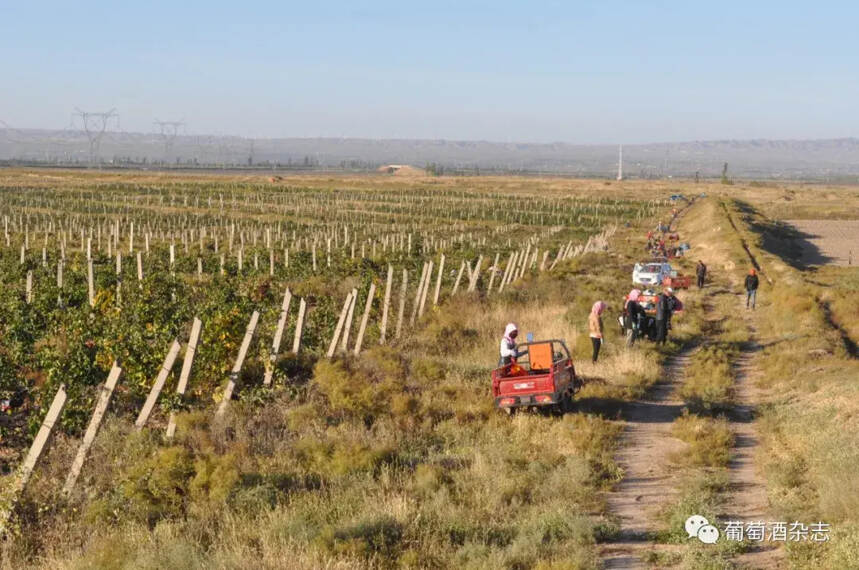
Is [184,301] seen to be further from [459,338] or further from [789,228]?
[789,228]

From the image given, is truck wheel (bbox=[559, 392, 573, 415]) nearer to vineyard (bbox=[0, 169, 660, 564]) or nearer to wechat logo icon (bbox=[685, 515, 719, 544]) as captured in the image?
vineyard (bbox=[0, 169, 660, 564])

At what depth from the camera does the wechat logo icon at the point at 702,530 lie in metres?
9.41

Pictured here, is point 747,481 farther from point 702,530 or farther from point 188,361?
point 188,361

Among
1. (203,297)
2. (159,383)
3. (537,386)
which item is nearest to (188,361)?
(159,383)

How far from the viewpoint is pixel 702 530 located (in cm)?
952

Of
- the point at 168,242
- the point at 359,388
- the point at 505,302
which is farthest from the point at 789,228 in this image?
the point at 359,388

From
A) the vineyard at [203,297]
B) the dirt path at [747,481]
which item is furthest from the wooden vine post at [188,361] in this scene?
the dirt path at [747,481]

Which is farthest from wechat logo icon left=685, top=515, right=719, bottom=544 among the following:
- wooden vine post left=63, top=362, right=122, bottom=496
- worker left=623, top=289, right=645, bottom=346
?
worker left=623, top=289, right=645, bottom=346

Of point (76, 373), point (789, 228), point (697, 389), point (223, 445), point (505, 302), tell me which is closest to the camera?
point (223, 445)

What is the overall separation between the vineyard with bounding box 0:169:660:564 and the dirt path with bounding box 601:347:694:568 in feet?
17.2

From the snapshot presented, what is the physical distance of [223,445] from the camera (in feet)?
38.9

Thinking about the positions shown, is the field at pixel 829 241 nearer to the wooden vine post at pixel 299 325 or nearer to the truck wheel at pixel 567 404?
the truck wheel at pixel 567 404

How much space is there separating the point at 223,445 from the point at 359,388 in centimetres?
335

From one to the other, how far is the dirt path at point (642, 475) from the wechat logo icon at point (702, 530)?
33 centimetres
